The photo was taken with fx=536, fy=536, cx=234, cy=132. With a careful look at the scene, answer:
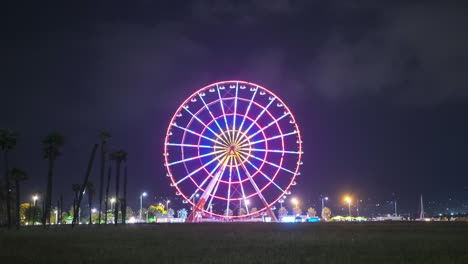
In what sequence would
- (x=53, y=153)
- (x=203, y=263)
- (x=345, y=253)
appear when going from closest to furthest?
(x=203, y=263) → (x=345, y=253) → (x=53, y=153)

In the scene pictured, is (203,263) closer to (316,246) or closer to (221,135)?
(316,246)

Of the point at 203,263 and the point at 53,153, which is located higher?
the point at 53,153

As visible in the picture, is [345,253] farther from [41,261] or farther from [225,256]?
[41,261]

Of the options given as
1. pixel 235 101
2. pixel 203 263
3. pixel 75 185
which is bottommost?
pixel 203 263

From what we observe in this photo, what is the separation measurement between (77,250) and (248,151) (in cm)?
5160

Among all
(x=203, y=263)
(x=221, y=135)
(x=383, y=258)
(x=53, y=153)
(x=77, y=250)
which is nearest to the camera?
(x=203, y=263)

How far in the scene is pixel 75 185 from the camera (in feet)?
414

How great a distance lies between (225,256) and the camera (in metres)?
21.7

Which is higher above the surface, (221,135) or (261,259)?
(221,135)

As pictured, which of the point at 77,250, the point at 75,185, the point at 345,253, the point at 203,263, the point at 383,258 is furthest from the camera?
the point at 75,185

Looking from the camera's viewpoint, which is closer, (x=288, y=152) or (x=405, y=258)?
(x=405, y=258)

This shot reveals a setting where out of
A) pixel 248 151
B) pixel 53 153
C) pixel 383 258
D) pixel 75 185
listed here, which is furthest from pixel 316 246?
pixel 75 185

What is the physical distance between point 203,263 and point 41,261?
20.9 feet

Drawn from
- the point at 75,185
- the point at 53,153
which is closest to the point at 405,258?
the point at 53,153
